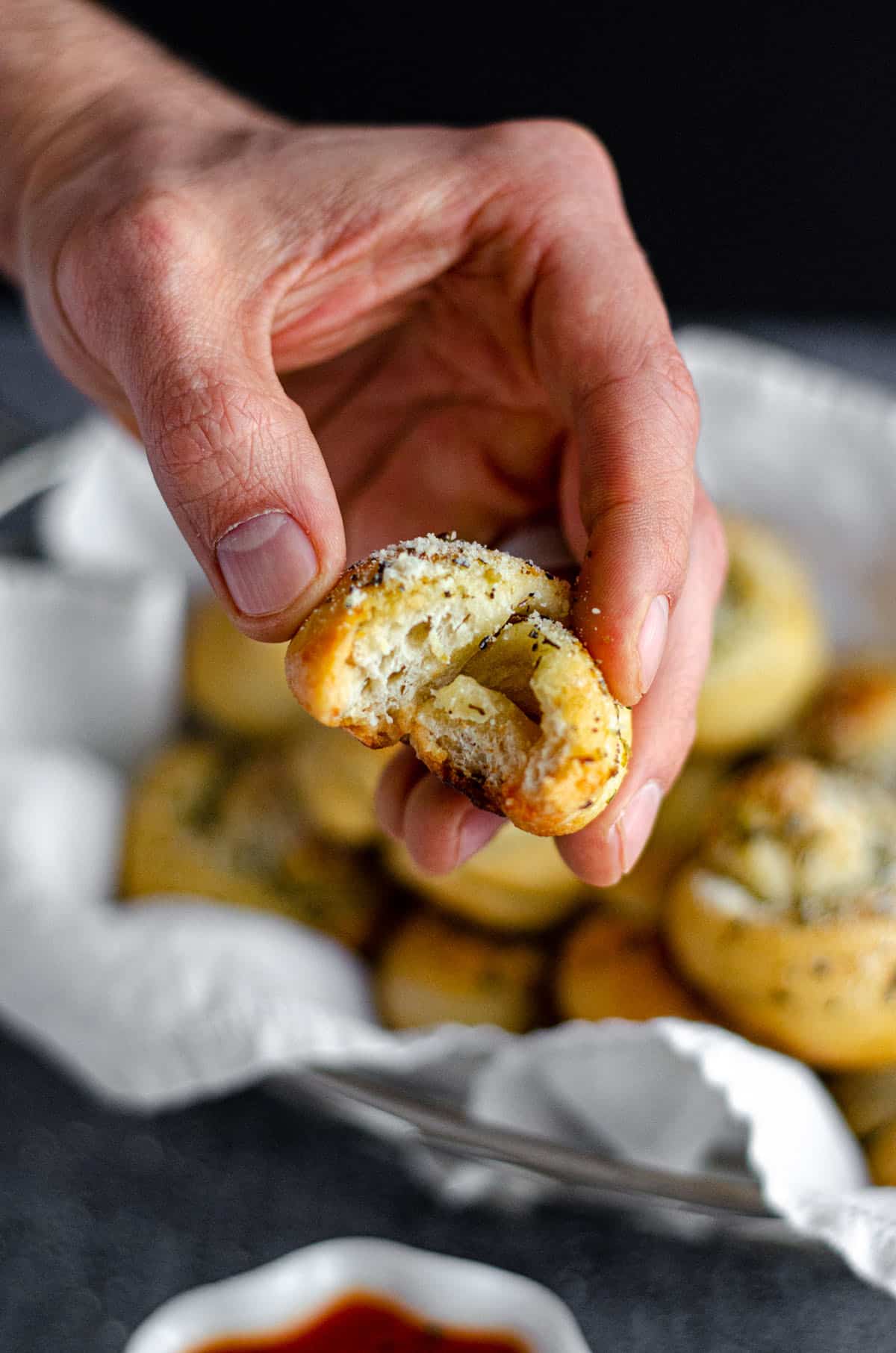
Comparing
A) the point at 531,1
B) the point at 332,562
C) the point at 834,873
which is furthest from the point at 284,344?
the point at 531,1

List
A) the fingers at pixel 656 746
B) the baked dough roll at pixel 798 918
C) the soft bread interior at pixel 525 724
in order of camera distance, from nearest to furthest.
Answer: the soft bread interior at pixel 525 724 < the fingers at pixel 656 746 < the baked dough roll at pixel 798 918

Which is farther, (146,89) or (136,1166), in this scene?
(136,1166)

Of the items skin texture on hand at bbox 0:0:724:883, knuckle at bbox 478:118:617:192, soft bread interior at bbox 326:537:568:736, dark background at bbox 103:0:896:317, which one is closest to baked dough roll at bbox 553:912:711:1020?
skin texture on hand at bbox 0:0:724:883

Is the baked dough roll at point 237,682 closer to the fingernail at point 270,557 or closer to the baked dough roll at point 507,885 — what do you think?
the baked dough roll at point 507,885

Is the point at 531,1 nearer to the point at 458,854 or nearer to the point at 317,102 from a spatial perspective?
the point at 317,102

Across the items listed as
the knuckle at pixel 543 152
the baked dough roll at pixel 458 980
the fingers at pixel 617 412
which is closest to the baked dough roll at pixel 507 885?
the baked dough roll at pixel 458 980

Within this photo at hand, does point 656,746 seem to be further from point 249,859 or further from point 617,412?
point 249,859

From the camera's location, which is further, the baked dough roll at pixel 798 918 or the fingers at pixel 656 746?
the baked dough roll at pixel 798 918
